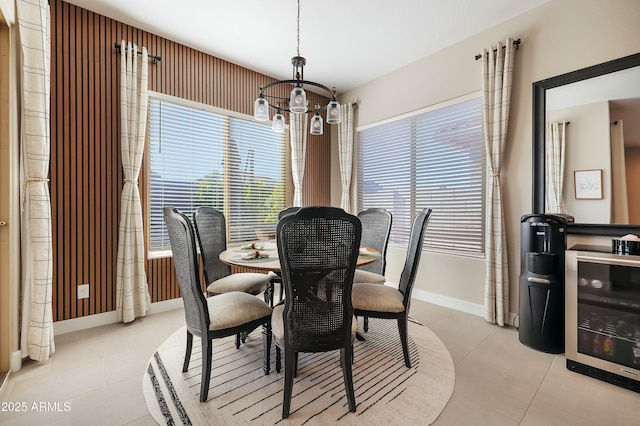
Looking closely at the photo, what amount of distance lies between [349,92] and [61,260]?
434 cm

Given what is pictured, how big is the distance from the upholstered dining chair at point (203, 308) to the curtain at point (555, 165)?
8.84 feet

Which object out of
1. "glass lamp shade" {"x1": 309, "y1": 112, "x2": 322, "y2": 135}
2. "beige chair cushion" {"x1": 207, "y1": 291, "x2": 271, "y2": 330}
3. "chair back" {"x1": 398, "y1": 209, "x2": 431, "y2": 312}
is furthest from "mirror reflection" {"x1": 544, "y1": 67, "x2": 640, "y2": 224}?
"beige chair cushion" {"x1": 207, "y1": 291, "x2": 271, "y2": 330}

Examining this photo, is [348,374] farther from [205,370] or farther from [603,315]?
[603,315]

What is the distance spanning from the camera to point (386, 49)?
333cm

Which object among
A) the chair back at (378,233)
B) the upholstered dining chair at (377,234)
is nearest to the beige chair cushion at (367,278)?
the upholstered dining chair at (377,234)

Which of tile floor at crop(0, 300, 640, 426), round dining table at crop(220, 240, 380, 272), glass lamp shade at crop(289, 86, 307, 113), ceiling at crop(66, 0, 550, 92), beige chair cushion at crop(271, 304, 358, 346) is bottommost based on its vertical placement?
tile floor at crop(0, 300, 640, 426)

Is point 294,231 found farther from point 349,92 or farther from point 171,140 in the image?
point 349,92

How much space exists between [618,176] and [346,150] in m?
3.09

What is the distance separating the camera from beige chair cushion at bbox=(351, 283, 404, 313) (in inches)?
77.1

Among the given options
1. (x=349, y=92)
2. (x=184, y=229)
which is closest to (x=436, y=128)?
(x=349, y=92)

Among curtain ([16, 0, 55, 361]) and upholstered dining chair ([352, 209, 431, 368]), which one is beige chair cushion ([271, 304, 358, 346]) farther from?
curtain ([16, 0, 55, 361])

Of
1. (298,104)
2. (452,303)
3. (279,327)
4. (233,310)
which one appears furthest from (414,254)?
(452,303)

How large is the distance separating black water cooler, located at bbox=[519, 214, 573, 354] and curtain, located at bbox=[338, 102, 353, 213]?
8.34 ft

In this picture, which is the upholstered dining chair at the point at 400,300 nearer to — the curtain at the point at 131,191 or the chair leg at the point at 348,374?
the chair leg at the point at 348,374
